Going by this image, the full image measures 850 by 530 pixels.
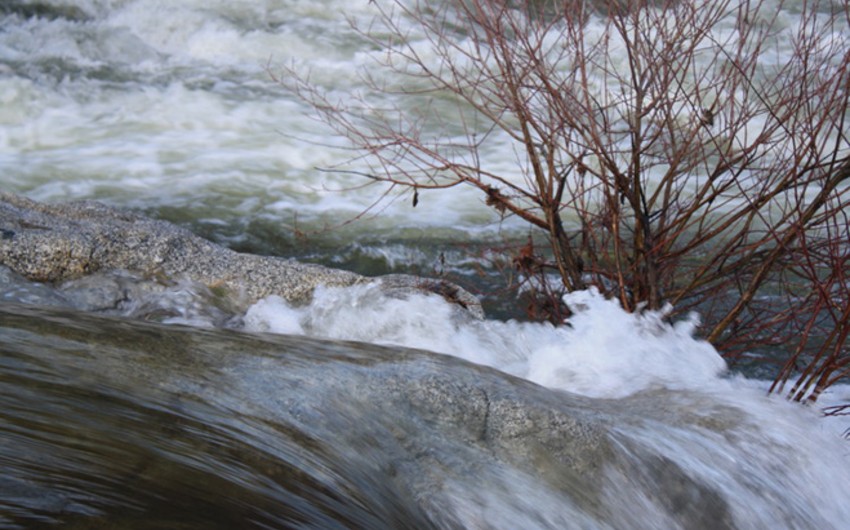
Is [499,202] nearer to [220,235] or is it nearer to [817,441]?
[817,441]

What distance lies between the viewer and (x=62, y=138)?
27.2ft

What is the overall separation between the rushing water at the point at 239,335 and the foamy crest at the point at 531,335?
0.01 metres

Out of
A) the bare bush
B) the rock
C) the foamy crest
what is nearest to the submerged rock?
the foamy crest

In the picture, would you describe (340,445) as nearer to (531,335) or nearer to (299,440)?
(299,440)

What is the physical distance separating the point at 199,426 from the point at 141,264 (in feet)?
7.80

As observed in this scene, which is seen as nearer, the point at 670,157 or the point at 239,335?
the point at 239,335

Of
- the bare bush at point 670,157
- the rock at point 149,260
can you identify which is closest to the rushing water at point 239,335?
the rock at point 149,260

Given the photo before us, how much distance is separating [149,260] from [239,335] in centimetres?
158

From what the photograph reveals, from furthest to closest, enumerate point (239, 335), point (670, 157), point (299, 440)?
point (670, 157), point (239, 335), point (299, 440)

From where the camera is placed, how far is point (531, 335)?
→ 4484mm

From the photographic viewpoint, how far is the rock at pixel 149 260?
4.22 m

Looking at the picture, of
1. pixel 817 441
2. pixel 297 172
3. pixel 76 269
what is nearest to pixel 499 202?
pixel 817 441

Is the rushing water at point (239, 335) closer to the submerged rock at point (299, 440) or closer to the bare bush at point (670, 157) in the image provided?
the submerged rock at point (299, 440)

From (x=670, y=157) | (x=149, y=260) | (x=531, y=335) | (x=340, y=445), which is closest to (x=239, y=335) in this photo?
(x=340, y=445)
